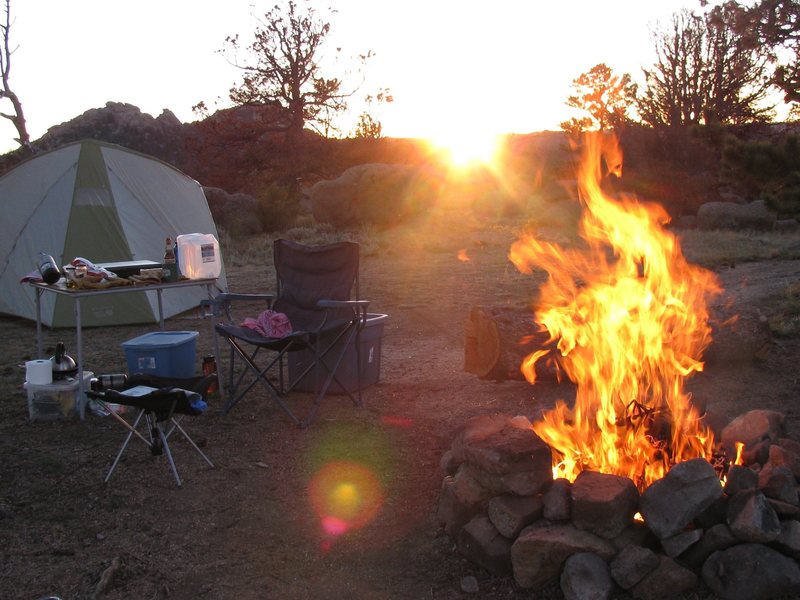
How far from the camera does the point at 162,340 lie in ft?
16.8

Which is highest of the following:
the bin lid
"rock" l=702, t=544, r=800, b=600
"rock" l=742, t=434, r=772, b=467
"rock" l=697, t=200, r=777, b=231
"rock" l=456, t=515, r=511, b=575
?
"rock" l=697, t=200, r=777, b=231


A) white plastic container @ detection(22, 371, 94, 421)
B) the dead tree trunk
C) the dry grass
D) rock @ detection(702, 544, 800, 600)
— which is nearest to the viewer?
rock @ detection(702, 544, 800, 600)

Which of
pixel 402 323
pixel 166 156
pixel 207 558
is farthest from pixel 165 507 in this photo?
pixel 166 156

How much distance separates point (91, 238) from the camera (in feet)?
25.4

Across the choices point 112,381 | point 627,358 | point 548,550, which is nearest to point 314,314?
point 112,381

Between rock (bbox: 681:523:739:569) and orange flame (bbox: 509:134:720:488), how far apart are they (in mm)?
411

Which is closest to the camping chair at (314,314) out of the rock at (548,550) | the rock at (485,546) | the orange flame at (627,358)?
the orange flame at (627,358)

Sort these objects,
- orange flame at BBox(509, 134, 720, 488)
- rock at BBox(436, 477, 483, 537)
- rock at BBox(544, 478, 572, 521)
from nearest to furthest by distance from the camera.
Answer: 1. rock at BBox(544, 478, 572, 521)
2. rock at BBox(436, 477, 483, 537)
3. orange flame at BBox(509, 134, 720, 488)

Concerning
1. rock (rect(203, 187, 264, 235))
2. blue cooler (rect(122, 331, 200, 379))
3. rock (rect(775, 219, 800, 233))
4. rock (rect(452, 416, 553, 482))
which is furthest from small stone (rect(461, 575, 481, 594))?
rock (rect(203, 187, 264, 235))

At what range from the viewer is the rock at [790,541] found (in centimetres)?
252

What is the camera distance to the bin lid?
16.3 feet

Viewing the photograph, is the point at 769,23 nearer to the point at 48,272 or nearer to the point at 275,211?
the point at 48,272

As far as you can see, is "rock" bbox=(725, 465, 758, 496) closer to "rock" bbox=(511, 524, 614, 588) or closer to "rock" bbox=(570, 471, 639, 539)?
"rock" bbox=(570, 471, 639, 539)

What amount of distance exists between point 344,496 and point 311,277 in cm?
212
